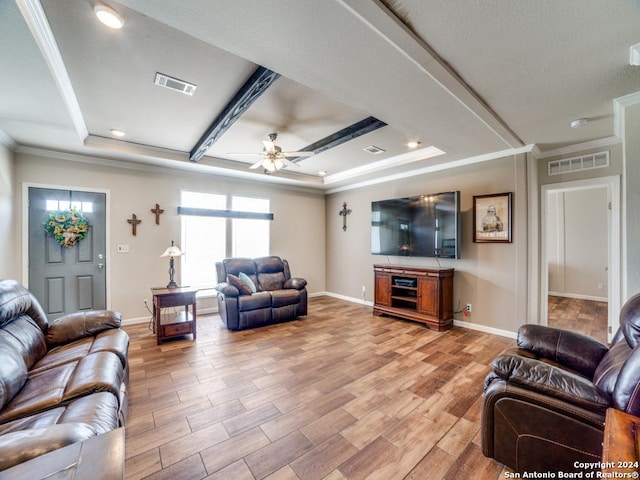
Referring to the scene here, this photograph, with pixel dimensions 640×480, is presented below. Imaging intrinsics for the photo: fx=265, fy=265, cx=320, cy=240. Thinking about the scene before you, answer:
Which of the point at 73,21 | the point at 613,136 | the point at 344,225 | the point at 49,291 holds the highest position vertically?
the point at 73,21

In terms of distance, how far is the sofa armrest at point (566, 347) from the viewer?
1.76 meters

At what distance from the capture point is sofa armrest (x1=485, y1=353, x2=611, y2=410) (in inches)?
50.4

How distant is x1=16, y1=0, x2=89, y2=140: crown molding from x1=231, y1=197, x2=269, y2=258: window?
2.88 m

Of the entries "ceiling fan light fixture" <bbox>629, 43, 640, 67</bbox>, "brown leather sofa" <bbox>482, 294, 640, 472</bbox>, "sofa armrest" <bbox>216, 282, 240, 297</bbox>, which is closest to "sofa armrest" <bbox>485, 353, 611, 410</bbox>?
"brown leather sofa" <bbox>482, 294, 640, 472</bbox>

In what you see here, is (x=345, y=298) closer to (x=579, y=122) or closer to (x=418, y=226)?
(x=418, y=226)

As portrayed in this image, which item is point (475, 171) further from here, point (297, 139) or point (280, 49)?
point (280, 49)

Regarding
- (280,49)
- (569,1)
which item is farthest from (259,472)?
(569,1)

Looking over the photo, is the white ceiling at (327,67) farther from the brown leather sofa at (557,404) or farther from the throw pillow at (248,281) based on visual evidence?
the throw pillow at (248,281)

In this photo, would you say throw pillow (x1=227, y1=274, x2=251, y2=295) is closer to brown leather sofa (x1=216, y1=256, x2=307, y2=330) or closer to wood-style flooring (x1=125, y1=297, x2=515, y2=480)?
brown leather sofa (x1=216, y1=256, x2=307, y2=330)

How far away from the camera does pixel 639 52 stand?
1.80 meters

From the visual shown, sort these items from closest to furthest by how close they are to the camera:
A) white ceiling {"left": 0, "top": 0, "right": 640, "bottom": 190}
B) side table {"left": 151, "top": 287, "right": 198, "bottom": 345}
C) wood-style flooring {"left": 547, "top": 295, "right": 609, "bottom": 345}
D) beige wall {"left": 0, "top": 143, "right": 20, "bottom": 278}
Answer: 1. white ceiling {"left": 0, "top": 0, "right": 640, "bottom": 190}
2. beige wall {"left": 0, "top": 143, "right": 20, "bottom": 278}
3. side table {"left": 151, "top": 287, "right": 198, "bottom": 345}
4. wood-style flooring {"left": 547, "top": 295, "right": 609, "bottom": 345}

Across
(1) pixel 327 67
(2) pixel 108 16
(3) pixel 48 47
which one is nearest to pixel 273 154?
(1) pixel 327 67

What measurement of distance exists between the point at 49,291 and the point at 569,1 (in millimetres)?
6006

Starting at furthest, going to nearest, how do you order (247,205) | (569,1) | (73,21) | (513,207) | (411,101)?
(247,205) < (513,207) < (411,101) < (73,21) < (569,1)
